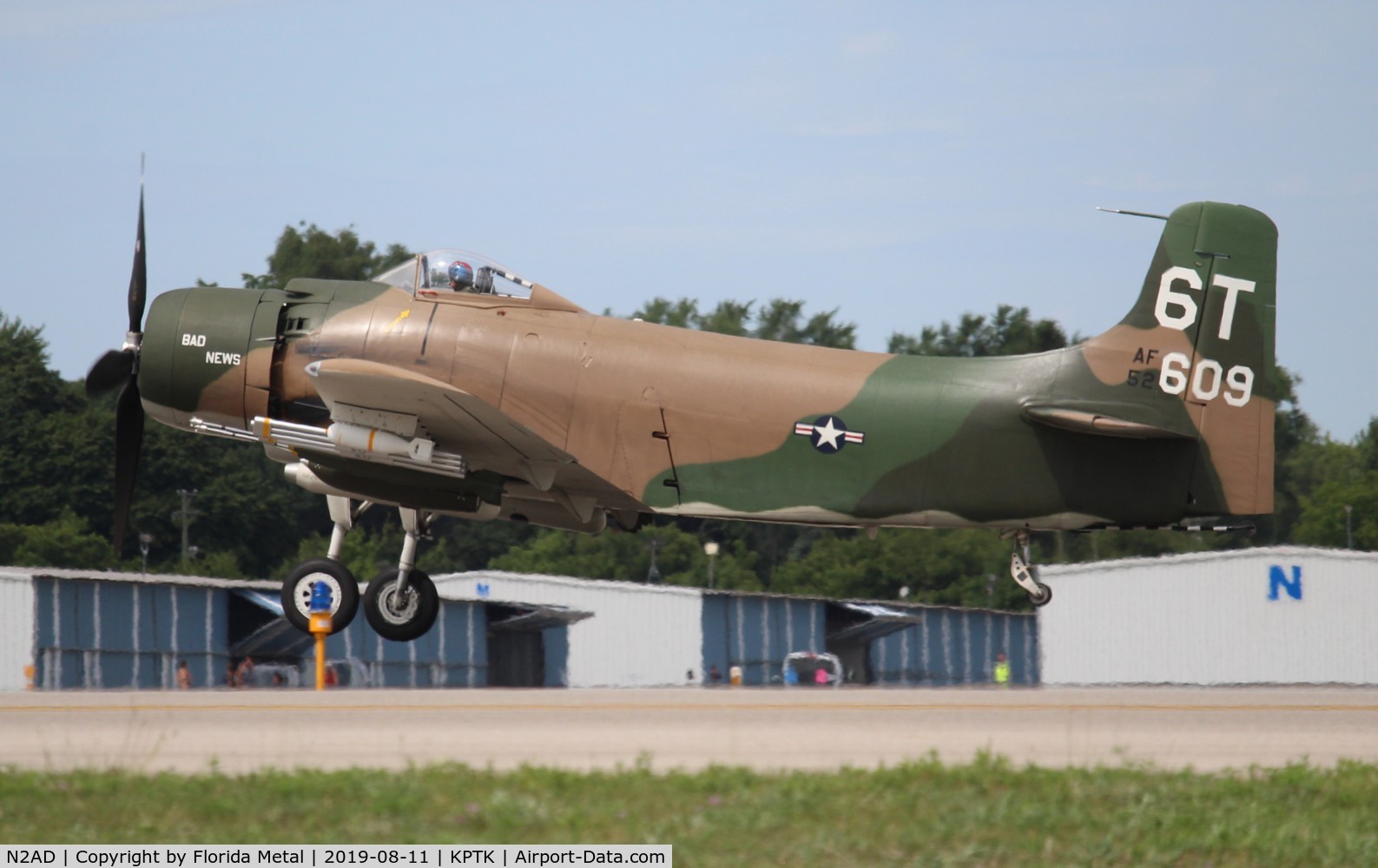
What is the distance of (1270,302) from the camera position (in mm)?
16656

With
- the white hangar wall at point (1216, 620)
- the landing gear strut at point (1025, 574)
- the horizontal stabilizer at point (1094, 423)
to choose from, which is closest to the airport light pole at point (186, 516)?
the white hangar wall at point (1216, 620)

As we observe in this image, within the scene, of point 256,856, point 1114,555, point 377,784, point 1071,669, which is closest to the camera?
point 256,856

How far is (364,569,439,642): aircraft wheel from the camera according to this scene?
18391 mm

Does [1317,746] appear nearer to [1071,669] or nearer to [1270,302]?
[1270,302]

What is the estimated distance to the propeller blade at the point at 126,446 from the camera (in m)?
18.6

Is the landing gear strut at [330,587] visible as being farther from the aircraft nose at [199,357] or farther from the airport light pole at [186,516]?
the airport light pole at [186,516]

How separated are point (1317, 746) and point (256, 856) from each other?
8.55 m

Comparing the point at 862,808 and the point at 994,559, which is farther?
the point at 994,559

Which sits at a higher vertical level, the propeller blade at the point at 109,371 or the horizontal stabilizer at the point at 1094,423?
the propeller blade at the point at 109,371

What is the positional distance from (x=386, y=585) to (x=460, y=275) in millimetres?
3979

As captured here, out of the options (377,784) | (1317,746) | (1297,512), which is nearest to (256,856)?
(377,784)

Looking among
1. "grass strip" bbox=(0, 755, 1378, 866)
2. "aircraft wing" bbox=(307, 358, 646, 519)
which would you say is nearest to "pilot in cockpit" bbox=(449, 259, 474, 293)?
"aircraft wing" bbox=(307, 358, 646, 519)
